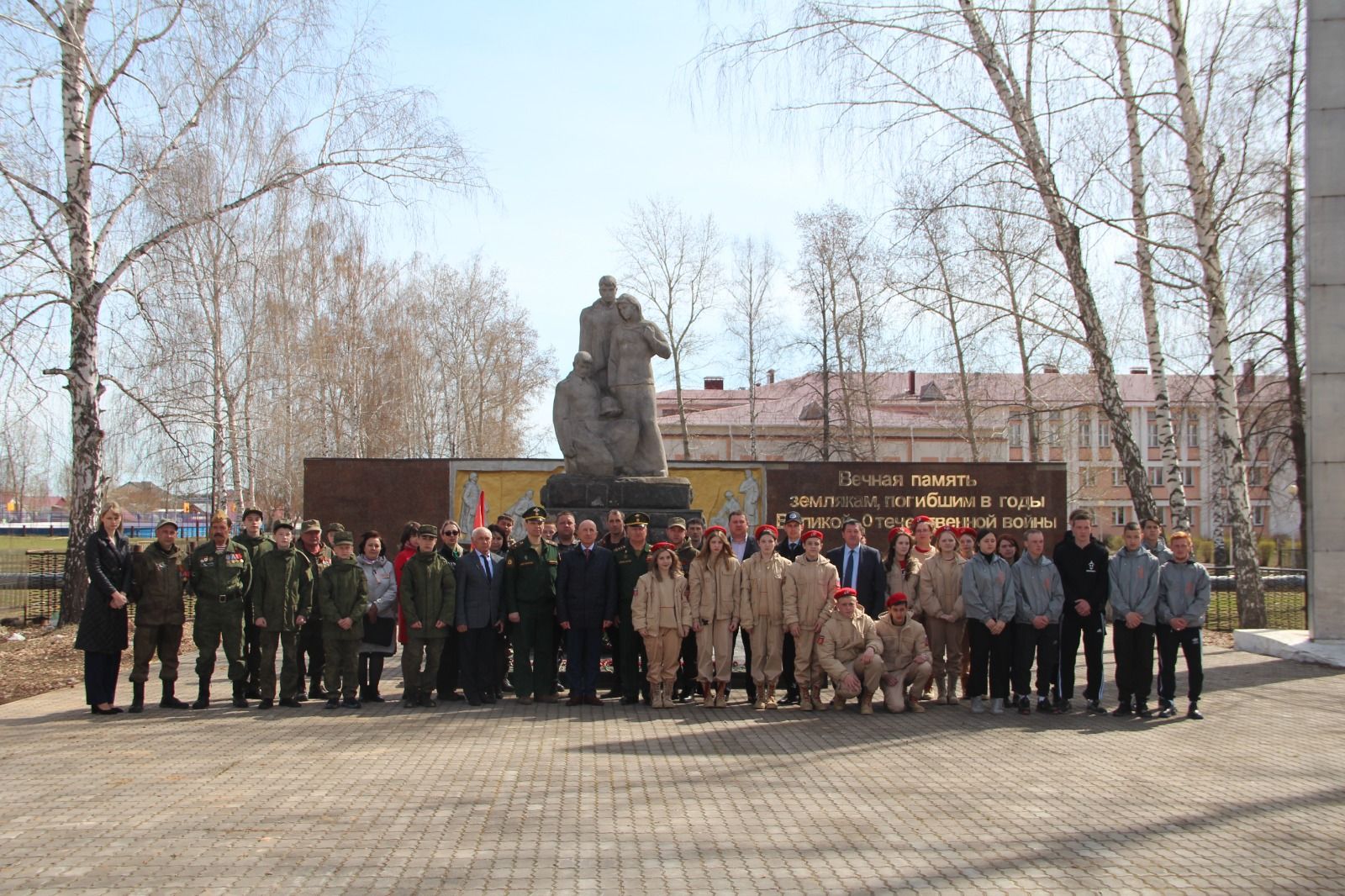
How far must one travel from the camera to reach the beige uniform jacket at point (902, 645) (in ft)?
31.4

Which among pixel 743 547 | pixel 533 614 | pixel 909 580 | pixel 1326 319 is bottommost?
pixel 533 614

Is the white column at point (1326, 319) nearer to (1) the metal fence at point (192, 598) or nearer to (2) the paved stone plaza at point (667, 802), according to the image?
(2) the paved stone plaza at point (667, 802)

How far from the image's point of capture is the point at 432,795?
6.38 meters

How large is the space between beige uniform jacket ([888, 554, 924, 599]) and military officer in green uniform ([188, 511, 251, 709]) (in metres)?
5.56

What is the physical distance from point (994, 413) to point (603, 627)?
84.7 ft

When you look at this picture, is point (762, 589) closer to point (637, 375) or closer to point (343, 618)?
point (343, 618)

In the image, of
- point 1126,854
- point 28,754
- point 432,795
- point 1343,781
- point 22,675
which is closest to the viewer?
point 1126,854

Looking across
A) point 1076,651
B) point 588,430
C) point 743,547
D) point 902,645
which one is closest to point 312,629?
point 743,547

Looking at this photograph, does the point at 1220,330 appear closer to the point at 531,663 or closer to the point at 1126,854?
the point at 531,663

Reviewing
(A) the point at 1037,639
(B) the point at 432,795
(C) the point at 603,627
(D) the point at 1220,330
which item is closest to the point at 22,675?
(C) the point at 603,627

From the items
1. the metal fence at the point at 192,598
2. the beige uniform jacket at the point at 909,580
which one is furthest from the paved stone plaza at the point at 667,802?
the metal fence at the point at 192,598

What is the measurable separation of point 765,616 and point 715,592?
461 mm

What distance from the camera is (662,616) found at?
386 inches

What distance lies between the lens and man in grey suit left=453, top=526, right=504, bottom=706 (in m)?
10.1
